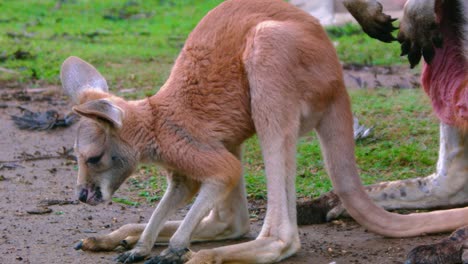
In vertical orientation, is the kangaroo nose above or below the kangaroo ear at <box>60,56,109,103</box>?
below

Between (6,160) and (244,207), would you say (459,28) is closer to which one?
(244,207)

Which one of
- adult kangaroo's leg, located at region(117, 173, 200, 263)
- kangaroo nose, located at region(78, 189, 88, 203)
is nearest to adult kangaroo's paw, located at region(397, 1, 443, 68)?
adult kangaroo's leg, located at region(117, 173, 200, 263)

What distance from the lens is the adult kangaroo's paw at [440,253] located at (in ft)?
12.7

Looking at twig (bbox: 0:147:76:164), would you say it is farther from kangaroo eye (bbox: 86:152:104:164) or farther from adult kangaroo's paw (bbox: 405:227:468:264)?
adult kangaroo's paw (bbox: 405:227:468:264)

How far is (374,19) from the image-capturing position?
16.0 ft

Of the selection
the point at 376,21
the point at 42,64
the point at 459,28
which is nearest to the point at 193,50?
the point at 376,21

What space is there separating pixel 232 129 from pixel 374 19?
1.07m

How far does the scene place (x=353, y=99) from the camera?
7.51 meters

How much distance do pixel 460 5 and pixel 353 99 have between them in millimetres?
2680

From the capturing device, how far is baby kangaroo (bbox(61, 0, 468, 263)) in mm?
4133

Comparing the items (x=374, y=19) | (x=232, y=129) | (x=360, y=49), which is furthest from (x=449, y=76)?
(x=360, y=49)

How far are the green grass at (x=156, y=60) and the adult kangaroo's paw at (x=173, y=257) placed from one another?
4.27ft

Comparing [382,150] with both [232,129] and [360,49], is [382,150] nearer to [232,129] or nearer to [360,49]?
[232,129]

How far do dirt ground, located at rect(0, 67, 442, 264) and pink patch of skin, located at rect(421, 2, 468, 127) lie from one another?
2.56ft
